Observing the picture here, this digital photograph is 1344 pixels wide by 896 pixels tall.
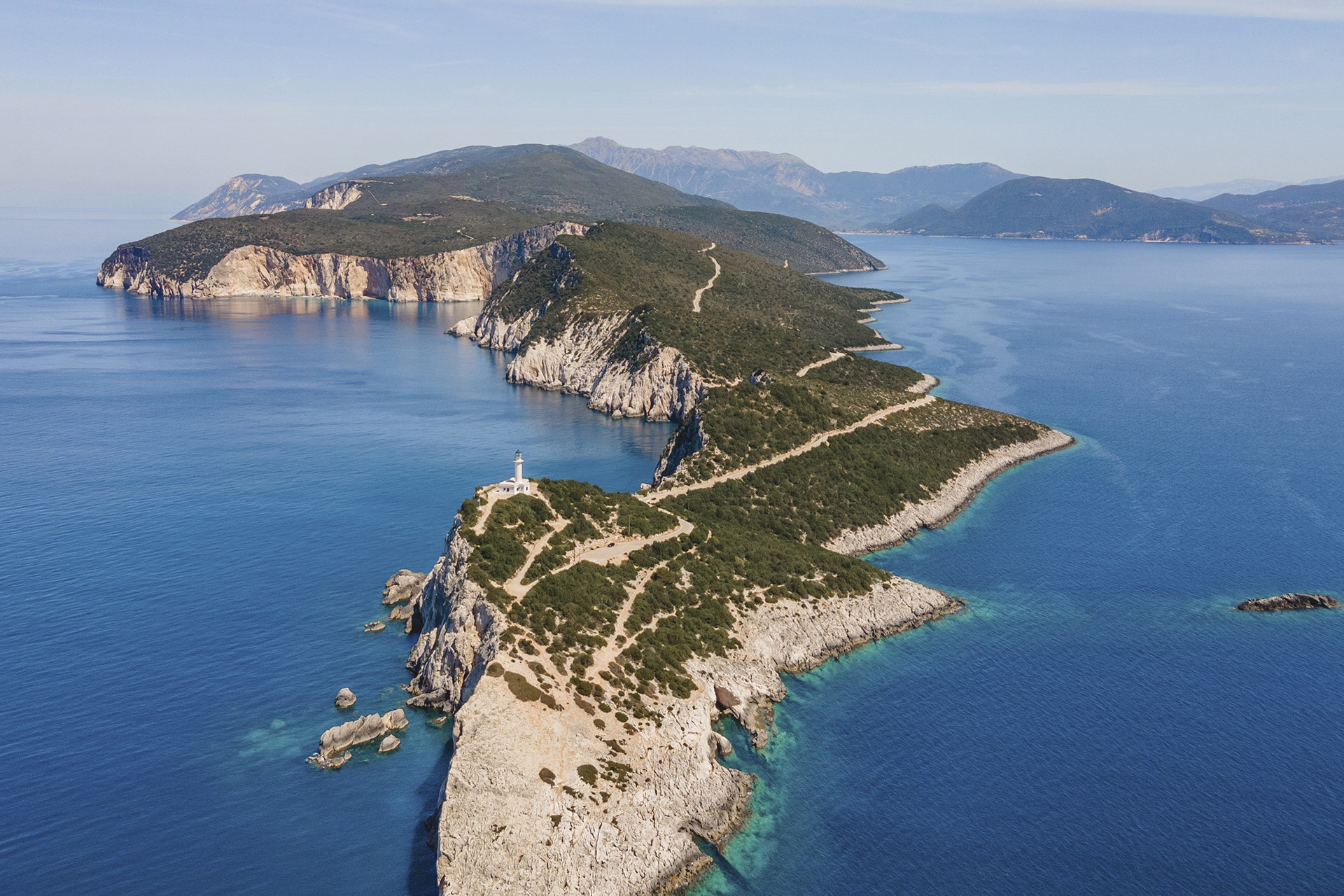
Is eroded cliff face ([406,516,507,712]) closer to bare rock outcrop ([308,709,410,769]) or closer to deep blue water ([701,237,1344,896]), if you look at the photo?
bare rock outcrop ([308,709,410,769])

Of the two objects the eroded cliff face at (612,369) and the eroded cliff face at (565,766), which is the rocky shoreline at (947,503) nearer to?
the eroded cliff face at (565,766)

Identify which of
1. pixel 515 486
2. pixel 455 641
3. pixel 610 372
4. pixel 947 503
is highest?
A: pixel 610 372

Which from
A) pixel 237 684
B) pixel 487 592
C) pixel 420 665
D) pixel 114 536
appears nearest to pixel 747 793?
pixel 487 592

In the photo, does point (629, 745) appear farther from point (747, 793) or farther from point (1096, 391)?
point (1096, 391)

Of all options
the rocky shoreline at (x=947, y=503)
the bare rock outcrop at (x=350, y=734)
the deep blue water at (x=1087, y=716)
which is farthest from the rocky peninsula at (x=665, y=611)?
the deep blue water at (x=1087, y=716)

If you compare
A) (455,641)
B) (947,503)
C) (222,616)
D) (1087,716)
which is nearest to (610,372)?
(947,503)

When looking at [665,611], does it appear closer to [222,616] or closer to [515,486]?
→ [515,486]
